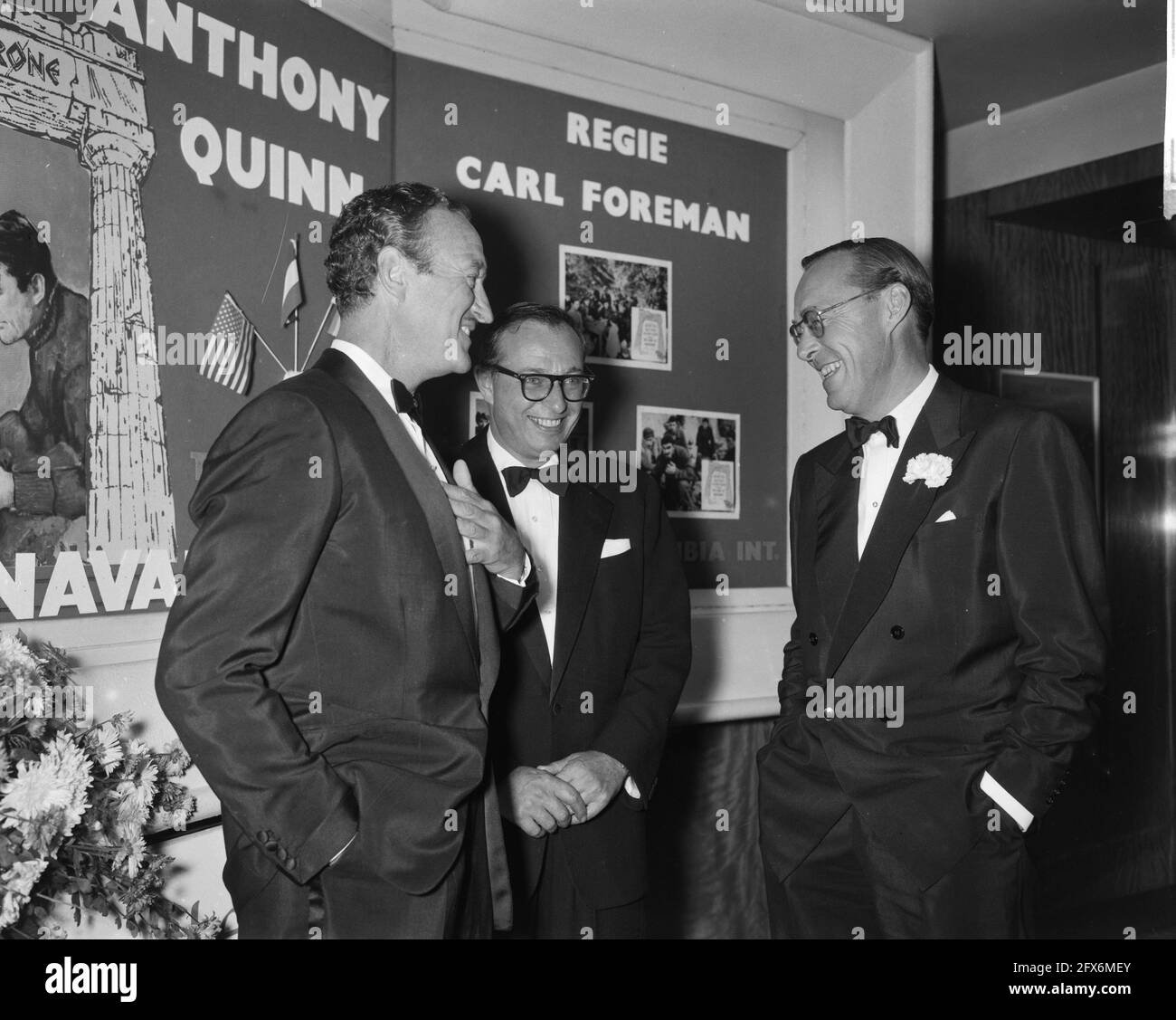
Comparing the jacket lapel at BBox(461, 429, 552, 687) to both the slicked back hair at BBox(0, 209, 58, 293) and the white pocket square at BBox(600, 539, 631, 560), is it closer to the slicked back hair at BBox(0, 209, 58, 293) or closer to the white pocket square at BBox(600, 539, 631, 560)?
the white pocket square at BBox(600, 539, 631, 560)

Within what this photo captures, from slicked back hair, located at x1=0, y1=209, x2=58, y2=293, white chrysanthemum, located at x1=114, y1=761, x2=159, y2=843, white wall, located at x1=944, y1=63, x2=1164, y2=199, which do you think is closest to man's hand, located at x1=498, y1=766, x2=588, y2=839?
white chrysanthemum, located at x1=114, y1=761, x2=159, y2=843

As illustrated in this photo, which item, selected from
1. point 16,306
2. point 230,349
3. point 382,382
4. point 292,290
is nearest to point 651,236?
point 292,290

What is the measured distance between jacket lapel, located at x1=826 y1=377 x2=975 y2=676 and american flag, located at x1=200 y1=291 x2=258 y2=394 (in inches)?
58.9

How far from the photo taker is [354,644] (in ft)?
5.79

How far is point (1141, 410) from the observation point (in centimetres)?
524

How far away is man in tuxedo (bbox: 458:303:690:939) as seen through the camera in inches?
100

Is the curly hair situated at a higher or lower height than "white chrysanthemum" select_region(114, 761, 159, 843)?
higher

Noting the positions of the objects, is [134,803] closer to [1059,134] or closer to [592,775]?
[592,775]

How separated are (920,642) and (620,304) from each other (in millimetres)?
1746

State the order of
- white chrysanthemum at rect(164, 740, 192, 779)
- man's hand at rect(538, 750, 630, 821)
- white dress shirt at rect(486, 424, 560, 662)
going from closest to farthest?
white chrysanthemum at rect(164, 740, 192, 779) < man's hand at rect(538, 750, 630, 821) < white dress shirt at rect(486, 424, 560, 662)

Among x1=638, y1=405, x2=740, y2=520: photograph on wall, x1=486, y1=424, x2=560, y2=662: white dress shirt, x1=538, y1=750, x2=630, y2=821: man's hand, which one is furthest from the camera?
x1=638, y1=405, x2=740, y2=520: photograph on wall
